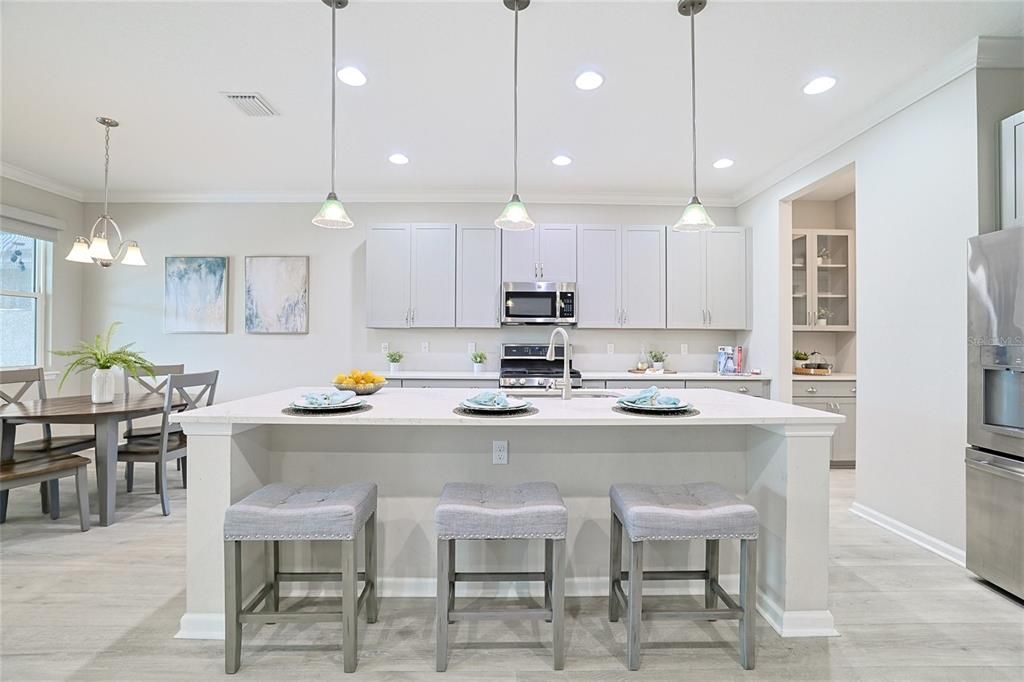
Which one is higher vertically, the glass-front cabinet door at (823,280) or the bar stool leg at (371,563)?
the glass-front cabinet door at (823,280)

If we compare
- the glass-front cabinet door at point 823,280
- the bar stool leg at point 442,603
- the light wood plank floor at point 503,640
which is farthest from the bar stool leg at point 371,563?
the glass-front cabinet door at point 823,280

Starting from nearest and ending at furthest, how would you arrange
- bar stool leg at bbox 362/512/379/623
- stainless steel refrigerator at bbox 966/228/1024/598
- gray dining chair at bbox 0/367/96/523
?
bar stool leg at bbox 362/512/379/623 → stainless steel refrigerator at bbox 966/228/1024/598 → gray dining chair at bbox 0/367/96/523

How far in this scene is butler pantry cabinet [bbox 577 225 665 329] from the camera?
4.77m

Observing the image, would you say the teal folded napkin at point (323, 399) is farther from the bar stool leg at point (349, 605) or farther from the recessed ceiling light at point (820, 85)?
the recessed ceiling light at point (820, 85)

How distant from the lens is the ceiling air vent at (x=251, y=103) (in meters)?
3.00

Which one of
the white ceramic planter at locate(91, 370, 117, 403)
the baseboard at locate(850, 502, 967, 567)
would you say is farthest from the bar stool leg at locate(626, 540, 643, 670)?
the white ceramic planter at locate(91, 370, 117, 403)

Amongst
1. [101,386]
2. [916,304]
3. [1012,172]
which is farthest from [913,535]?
[101,386]

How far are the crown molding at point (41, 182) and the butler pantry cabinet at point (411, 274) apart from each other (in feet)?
9.92

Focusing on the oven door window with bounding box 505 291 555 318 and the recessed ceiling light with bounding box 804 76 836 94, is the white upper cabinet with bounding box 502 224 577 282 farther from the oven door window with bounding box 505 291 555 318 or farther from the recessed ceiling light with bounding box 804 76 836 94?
the recessed ceiling light with bounding box 804 76 836 94

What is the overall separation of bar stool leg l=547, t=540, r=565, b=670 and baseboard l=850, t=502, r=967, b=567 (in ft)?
7.29

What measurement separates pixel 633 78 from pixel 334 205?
5.88ft

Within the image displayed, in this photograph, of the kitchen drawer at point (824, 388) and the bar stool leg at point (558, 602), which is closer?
the bar stool leg at point (558, 602)

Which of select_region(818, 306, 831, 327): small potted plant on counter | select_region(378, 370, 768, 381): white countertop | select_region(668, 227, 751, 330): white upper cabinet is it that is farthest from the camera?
select_region(818, 306, 831, 327): small potted plant on counter

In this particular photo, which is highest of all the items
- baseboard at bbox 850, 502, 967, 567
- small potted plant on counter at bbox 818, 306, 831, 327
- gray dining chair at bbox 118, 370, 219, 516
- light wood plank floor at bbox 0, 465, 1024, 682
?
small potted plant on counter at bbox 818, 306, 831, 327
